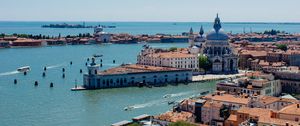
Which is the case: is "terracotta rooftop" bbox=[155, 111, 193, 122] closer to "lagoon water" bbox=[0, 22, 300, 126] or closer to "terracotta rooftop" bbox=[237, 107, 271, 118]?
"terracotta rooftop" bbox=[237, 107, 271, 118]

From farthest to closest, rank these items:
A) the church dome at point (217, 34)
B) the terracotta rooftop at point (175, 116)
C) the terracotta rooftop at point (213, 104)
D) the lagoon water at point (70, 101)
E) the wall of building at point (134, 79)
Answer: the church dome at point (217, 34), the wall of building at point (134, 79), the lagoon water at point (70, 101), the terracotta rooftop at point (213, 104), the terracotta rooftop at point (175, 116)

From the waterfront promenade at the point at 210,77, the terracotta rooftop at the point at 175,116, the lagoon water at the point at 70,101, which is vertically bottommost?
the waterfront promenade at the point at 210,77

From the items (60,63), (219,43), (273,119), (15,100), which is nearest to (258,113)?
(273,119)

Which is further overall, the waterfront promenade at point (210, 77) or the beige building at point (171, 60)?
the beige building at point (171, 60)

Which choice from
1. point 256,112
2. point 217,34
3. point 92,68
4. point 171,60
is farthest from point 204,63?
point 256,112

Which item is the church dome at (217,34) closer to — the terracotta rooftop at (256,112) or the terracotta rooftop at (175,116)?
the terracotta rooftop at (175,116)

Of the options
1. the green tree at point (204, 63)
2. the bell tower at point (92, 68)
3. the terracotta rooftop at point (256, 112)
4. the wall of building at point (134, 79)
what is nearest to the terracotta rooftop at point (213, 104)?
the terracotta rooftop at point (256, 112)

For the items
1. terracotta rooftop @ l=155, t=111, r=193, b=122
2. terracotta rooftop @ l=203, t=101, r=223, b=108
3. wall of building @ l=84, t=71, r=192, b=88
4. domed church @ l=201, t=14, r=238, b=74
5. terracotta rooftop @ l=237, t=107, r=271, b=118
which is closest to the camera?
terracotta rooftop @ l=237, t=107, r=271, b=118

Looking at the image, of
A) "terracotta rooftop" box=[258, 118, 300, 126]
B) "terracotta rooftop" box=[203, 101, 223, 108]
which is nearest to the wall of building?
"terracotta rooftop" box=[203, 101, 223, 108]

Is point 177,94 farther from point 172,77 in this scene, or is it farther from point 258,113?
point 258,113

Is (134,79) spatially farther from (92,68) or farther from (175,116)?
(175,116)
